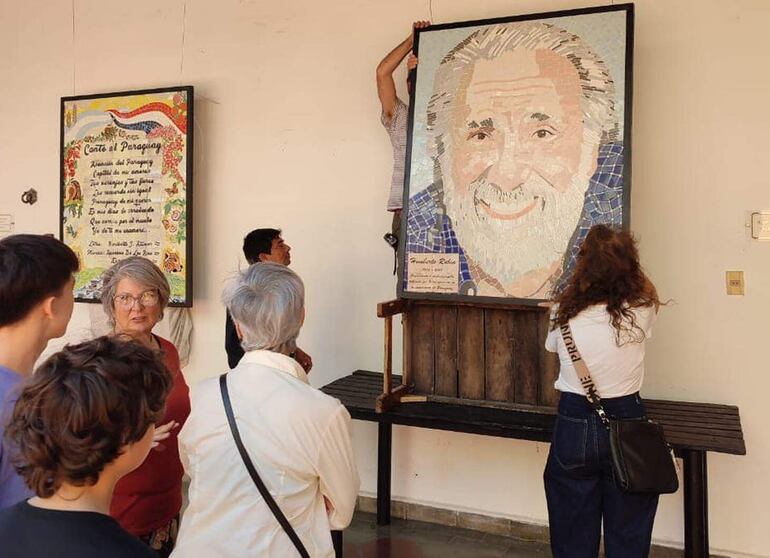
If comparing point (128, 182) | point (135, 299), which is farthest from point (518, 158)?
point (128, 182)

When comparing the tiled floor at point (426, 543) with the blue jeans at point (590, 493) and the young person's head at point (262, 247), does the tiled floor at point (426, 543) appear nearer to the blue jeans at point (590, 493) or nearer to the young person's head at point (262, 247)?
Answer: the blue jeans at point (590, 493)

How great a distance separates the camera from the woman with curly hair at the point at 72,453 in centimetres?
107

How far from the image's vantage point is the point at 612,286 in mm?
2436

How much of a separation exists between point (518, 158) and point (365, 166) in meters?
1.03

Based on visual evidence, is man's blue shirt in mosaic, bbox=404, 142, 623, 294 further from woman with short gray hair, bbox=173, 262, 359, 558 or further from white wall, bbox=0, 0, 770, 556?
woman with short gray hair, bbox=173, 262, 359, 558

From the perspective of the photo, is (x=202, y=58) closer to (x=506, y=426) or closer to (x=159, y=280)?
(x=159, y=280)

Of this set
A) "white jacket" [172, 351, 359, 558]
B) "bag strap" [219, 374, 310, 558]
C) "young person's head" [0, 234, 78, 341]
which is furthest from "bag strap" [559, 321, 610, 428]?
"young person's head" [0, 234, 78, 341]

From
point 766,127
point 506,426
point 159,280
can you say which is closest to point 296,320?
point 159,280

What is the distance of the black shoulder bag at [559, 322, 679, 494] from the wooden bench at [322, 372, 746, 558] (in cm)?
25

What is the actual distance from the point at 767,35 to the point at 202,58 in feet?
9.86

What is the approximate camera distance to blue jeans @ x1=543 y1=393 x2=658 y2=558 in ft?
8.12

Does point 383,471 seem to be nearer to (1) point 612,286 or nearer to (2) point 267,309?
(1) point 612,286

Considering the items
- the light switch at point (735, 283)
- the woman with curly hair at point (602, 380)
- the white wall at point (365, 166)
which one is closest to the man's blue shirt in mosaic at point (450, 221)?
the woman with curly hair at point (602, 380)

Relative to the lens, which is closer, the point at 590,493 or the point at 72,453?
the point at 72,453
